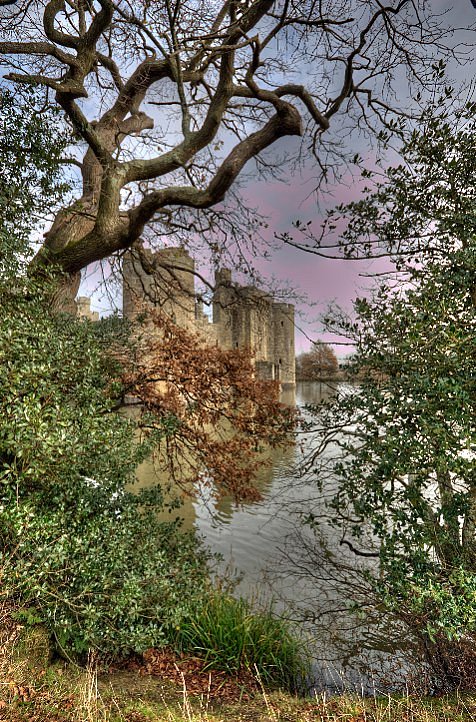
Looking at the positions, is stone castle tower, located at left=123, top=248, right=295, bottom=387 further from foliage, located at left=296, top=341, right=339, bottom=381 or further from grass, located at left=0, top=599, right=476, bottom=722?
grass, located at left=0, top=599, right=476, bottom=722

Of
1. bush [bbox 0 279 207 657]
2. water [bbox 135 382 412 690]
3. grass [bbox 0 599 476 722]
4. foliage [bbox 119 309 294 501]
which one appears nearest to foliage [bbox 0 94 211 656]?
bush [bbox 0 279 207 657]

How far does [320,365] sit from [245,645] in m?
2.55

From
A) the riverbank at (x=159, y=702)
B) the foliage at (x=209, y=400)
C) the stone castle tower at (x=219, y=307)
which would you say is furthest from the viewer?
the stone castle tower at (x=219, y=307)

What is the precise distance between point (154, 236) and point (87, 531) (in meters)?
5.04

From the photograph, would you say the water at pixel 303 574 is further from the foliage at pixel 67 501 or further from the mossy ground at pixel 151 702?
the foliage at pixel 67 501

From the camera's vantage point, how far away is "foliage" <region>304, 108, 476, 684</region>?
8.18 ft

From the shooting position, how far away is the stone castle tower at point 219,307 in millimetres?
6082

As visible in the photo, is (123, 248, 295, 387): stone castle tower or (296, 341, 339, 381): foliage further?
(123, 248, 295, 387): stone castle tower

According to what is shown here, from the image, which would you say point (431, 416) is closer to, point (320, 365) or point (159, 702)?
point (320, 365)

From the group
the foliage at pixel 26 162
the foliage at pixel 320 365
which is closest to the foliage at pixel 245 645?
the foliage at pixel 320 365

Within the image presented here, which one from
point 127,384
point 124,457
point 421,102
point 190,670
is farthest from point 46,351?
point 421,102

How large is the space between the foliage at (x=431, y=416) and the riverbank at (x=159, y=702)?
415 millimetres

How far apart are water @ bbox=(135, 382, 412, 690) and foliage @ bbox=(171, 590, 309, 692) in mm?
239

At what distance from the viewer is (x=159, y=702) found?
109 inches
